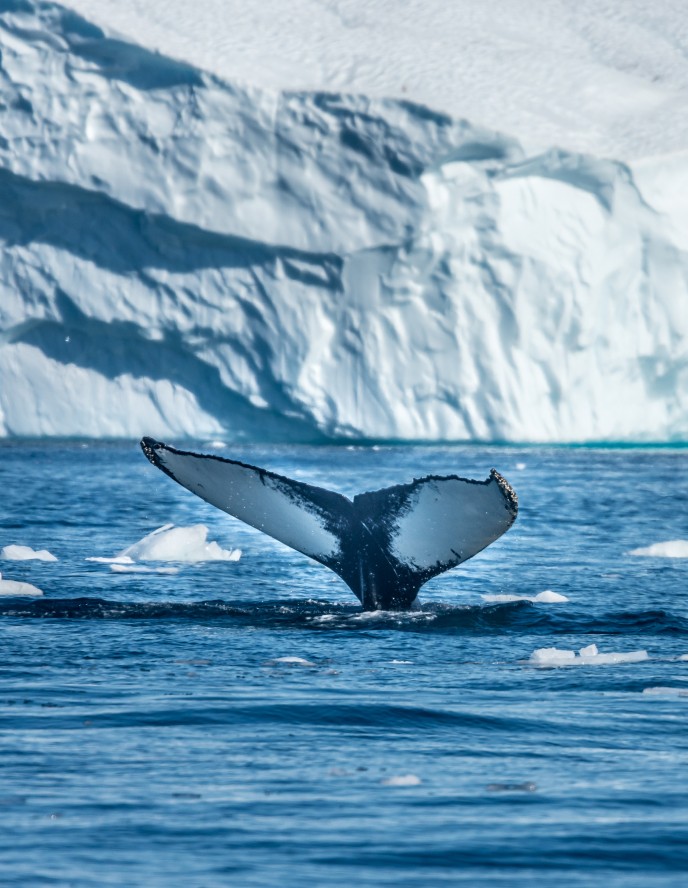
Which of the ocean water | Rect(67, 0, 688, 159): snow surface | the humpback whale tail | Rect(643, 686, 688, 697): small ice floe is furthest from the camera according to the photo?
Rect(67, 0, 688, 159): snow surface

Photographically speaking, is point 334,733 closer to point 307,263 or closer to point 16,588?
point 16,588

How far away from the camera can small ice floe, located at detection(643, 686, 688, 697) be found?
6.18 meters

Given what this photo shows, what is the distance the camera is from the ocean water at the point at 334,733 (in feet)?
12.5

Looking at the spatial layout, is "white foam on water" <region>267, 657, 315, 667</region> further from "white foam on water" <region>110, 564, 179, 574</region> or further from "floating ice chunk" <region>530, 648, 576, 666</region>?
"white foam on water" <region>110, 564, 179, 574</region>

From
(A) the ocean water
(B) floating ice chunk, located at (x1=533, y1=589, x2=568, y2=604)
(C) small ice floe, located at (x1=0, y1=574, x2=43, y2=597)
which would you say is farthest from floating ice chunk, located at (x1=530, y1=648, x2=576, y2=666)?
(C) small ice floe, located at (x1=0, y1=574, x2=43, y2=597)

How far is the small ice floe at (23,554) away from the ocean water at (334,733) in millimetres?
534

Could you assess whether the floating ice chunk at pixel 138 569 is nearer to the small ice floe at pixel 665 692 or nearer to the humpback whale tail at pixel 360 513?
the humpback whale tail at pixel 360 513

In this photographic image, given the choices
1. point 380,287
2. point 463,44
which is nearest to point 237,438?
point 380,287

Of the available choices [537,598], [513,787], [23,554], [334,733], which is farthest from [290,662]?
[23,554]

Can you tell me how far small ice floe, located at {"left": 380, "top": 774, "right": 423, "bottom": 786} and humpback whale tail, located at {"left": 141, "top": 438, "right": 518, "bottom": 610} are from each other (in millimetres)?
2123

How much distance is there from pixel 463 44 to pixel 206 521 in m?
26.2

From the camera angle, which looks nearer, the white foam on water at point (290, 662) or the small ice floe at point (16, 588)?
the white foam on water at point (290, 662)

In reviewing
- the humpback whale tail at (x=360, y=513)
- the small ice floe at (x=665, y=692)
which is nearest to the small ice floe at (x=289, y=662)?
the humpback whale tail at (x=360, y=513)

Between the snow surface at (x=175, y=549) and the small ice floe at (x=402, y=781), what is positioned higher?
the snow surface at (x=175, y=549)
